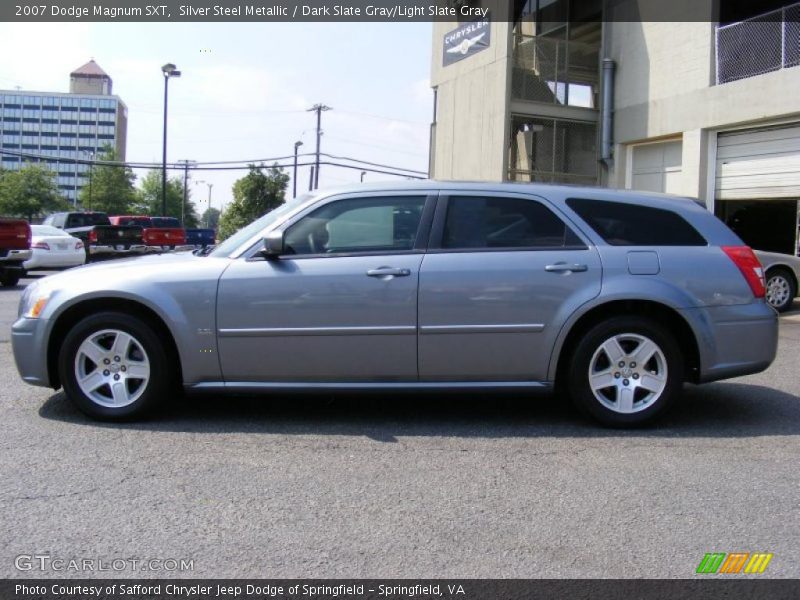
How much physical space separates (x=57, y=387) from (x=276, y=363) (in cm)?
154

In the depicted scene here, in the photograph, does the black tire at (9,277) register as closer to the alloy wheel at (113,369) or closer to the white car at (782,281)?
the alloy wheel at (113,369)

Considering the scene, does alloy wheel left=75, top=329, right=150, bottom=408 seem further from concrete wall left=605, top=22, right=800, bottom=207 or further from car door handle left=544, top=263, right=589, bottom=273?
concrete wall left=605, top=22, right=800, bottom=207

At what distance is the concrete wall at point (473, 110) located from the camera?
1853cm

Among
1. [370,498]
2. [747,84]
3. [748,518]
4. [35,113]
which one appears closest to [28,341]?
[370,498]

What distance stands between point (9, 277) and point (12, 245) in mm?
973

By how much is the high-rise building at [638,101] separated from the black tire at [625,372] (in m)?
10.9

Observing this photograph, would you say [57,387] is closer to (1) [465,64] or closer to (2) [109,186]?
(1) [465,64]

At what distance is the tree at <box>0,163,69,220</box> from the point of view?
208 ft

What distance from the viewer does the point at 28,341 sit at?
502cm

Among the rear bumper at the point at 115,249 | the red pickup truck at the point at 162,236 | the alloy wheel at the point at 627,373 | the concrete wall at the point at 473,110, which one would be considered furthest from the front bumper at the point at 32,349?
the red pickup truck at the point at 162,236

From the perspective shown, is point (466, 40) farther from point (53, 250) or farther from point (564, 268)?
point (564, 268)

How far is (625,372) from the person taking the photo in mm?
5031

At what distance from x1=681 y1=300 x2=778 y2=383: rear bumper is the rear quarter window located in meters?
0.51

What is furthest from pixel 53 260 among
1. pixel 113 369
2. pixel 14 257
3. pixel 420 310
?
pixel 420 310
